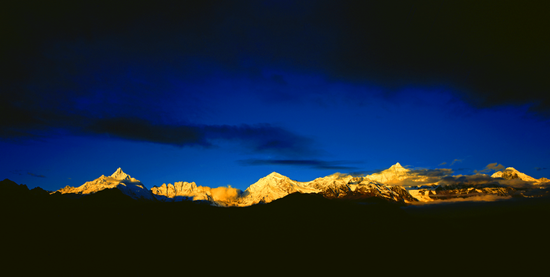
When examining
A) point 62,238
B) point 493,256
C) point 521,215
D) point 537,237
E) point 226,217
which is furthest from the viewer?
point 521,215

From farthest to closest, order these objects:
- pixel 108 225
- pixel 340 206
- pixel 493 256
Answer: pixel 340 206 < pixel 493 256 < pixel 108 225

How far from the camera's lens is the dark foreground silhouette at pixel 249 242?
73.9 m

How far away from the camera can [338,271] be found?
3428 inches

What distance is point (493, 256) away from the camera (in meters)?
101

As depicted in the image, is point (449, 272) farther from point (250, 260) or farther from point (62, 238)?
point (62, 238)

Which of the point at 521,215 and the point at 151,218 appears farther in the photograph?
the point at 521,215

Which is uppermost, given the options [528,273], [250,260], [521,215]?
[521,215]

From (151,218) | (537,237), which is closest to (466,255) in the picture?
(537,237)

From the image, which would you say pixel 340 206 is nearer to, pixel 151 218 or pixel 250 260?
pixel 250 260

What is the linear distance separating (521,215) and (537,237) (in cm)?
3658

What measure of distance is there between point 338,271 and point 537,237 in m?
112

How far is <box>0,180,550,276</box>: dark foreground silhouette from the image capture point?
73.9 metres

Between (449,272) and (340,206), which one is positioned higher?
(340,206)

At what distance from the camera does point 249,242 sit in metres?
102
